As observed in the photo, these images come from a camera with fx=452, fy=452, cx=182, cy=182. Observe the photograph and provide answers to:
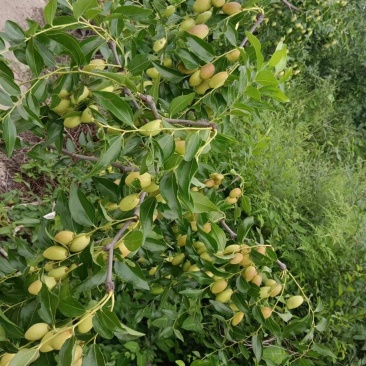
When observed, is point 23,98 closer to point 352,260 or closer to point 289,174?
point 352,260

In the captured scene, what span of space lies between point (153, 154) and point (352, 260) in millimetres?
1406

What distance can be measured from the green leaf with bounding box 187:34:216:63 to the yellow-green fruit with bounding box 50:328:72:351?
1.78 feet

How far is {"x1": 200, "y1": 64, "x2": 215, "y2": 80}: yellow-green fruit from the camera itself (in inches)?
34.3

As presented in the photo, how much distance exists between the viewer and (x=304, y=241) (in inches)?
72.1

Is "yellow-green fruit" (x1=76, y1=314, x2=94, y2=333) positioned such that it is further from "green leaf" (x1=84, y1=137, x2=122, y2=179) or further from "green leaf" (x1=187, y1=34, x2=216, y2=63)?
"green leaf" (x1=187, y1=34, x2=216, y2=63)

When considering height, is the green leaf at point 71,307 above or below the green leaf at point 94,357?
above

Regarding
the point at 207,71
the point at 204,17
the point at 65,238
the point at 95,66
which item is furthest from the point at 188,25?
the point at 65,238

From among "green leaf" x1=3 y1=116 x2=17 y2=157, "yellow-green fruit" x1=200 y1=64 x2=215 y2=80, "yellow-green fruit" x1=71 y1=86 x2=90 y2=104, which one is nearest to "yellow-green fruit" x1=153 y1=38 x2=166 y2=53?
"yellow-green fruit" x1=200 y1=64 x2=215 y2=80

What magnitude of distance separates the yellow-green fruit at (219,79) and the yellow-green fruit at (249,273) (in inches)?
16.3

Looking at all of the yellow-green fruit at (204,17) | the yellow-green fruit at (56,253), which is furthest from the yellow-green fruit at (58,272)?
the yellow-green fruit at (204,17)

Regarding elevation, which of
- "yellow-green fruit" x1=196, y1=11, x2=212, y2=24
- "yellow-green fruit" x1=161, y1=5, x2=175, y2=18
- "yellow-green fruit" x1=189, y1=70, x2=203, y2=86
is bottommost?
"yellow-green fruit" x1=189, y1=70, x2=203, y2=86

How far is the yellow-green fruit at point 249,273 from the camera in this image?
1012 mm

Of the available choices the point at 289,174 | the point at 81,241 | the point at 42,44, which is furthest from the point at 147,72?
the point at 289,174

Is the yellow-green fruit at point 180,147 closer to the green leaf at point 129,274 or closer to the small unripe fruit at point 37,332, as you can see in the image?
the green leaf at point 129,274
